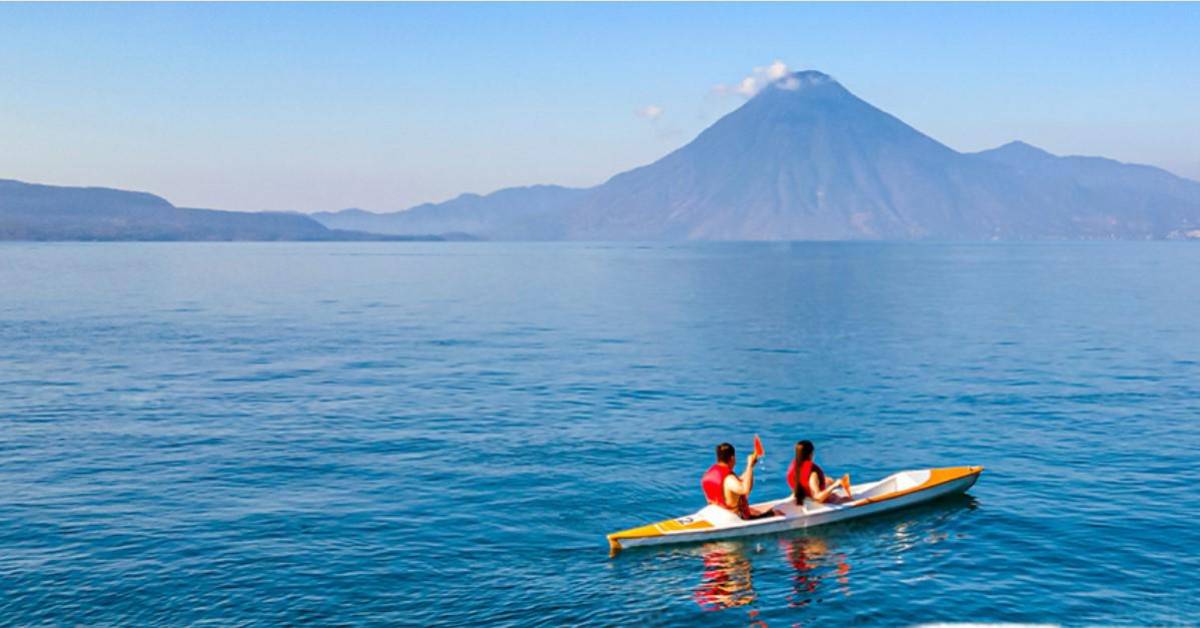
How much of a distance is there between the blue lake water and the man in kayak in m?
1.26

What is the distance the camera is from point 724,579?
1023 inches

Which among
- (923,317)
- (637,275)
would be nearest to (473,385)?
(923,317)

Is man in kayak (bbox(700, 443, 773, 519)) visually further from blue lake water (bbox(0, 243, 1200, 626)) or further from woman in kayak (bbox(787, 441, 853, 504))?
woman in kayak (bbox(787, 441, 853, 504))

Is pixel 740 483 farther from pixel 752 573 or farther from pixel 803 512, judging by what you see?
pixel 752 573

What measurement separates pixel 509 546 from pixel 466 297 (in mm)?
97339

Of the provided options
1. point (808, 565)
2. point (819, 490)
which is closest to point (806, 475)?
point (819, 490)

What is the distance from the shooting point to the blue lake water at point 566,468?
24688 mm

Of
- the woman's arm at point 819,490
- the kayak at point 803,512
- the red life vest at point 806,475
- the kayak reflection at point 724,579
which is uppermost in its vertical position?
the red life vest at point 806,475

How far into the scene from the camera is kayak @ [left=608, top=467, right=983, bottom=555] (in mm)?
27938

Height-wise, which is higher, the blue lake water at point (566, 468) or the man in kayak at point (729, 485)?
the man in kayak at point (729, 485)

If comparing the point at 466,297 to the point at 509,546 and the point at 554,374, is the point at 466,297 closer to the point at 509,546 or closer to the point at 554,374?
the point at 554,374

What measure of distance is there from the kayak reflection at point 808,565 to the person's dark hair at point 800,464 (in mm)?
1384

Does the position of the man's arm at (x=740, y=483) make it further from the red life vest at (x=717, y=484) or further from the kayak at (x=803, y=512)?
the kayak at (x=803, y=512)

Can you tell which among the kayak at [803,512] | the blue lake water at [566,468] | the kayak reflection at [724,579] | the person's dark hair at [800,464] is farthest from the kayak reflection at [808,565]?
the person's dark hair at [800,464]
